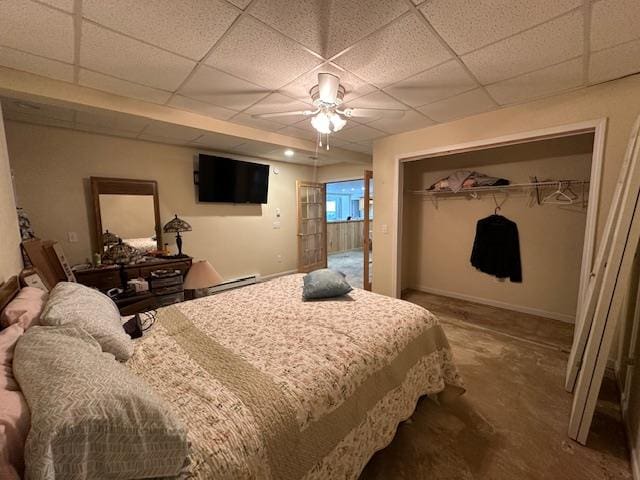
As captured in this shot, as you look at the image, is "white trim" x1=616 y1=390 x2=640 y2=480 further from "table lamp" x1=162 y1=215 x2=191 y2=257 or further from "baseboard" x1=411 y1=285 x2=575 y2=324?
"table lamp" x1=162 y1=215 x2=191 y2=257

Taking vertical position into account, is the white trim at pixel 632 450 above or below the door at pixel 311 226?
below

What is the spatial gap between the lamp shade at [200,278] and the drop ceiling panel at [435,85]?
2.47m

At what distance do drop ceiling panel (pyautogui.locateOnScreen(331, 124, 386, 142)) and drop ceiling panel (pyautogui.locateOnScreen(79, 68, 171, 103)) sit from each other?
1.97m

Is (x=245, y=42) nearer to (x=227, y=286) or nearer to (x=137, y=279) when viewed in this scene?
(x=137, y=279)

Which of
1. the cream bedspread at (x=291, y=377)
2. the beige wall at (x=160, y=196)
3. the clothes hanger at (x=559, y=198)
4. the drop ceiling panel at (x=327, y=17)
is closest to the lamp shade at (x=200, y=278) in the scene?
the cream bedspread at (x=291, y=377)

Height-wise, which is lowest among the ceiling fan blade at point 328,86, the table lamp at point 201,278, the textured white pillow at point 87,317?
the table lamp at point 201,278

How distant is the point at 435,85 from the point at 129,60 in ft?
7.45

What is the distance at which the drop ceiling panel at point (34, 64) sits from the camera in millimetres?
1704

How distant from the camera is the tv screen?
160 inches

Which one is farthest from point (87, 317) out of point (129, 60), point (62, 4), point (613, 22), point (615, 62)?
point (615, 62)

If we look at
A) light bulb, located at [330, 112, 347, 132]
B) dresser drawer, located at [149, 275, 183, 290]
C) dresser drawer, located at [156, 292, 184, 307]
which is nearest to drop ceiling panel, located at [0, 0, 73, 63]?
light bulb, located at [330, 112, 347, 132]

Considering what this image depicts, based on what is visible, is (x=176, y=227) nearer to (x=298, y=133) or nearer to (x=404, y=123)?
(x=298, y=133)

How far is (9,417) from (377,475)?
60.6 inches

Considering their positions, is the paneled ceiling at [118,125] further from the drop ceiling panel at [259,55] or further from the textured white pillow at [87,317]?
the textured white pillow at [87,317]
